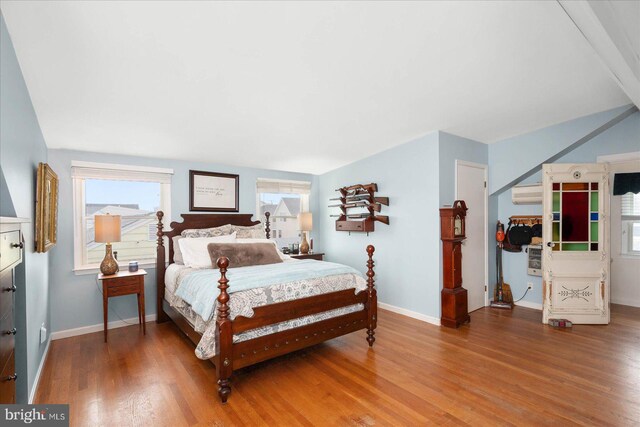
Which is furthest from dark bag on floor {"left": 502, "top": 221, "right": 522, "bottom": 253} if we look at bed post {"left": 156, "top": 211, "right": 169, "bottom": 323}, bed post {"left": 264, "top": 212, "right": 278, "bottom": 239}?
bed post {"left": 156, "top": 211, "right": 169, "bottom": 323}

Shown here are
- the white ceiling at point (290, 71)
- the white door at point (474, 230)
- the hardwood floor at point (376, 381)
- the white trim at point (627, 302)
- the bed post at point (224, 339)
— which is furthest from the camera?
the white trim at point (627, 302)

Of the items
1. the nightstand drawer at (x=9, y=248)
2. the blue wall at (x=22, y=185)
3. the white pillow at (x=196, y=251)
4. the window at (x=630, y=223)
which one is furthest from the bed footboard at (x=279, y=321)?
the window at (x=630, y=223)

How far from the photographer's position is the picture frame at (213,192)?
4309mm

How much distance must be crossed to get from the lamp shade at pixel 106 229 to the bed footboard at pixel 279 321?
6.11 feet

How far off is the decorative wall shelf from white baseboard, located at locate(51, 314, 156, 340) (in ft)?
9.74

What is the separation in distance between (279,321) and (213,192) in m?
2.60

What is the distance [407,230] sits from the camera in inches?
161

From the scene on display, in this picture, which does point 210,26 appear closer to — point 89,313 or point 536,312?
point 89,313

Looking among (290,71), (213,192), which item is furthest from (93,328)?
(290,71)

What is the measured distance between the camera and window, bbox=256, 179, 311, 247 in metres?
5.01

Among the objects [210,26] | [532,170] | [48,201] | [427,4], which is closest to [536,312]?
[532,170]

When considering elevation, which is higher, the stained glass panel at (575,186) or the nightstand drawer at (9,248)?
the stained glass panel at (575,186)
